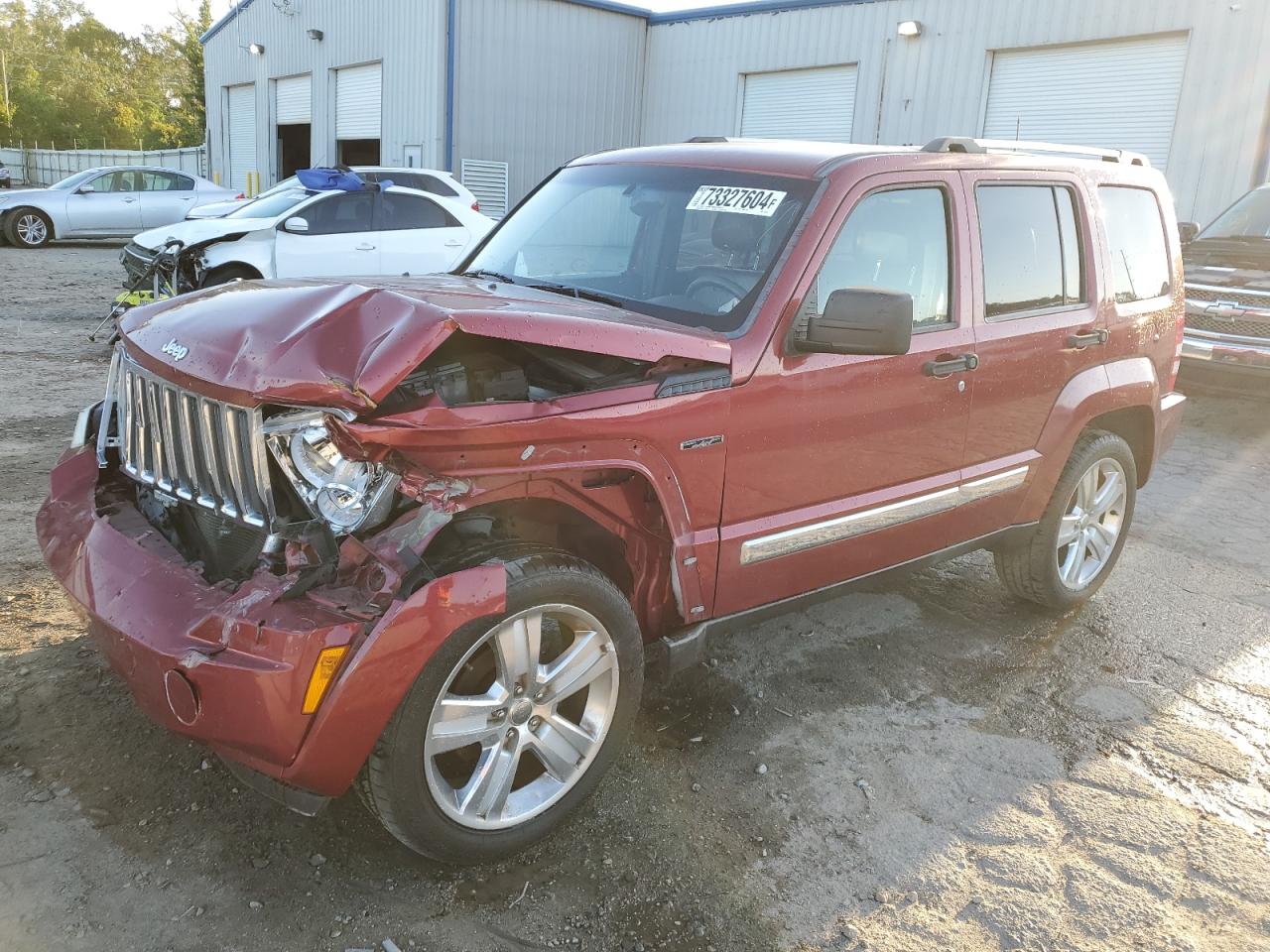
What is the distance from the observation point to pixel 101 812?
9.46 ft

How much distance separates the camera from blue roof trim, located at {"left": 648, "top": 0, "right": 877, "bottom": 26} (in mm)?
16811

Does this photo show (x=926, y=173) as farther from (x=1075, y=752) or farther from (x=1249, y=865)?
(x=1249, y=865)

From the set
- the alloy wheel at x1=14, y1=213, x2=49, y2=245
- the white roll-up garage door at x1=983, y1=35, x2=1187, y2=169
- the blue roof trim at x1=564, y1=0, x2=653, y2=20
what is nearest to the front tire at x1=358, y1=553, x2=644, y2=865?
the white roll-up garage door at x1=983, y1=35, x2=1187, y2=169

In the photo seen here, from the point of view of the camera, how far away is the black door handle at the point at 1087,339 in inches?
165

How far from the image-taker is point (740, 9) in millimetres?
17953

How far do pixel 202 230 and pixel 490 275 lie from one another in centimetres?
813

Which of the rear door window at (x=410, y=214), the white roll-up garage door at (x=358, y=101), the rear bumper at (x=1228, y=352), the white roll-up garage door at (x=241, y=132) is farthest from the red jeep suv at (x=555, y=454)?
the white roll-up garage door at (x=241, y=132)

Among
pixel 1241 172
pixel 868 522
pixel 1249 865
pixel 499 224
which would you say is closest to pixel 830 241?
pixel 868 522

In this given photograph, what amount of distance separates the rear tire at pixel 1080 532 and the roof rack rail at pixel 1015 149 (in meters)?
1.31

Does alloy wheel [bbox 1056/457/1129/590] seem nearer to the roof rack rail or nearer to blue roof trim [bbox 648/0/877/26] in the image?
the roof rack rail

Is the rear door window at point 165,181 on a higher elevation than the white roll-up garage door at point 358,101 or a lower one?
lower

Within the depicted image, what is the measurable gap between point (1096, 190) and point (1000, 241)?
857 mm

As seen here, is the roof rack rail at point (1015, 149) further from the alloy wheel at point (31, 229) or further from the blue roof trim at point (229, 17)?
the blue roof trim at point (229, 17)

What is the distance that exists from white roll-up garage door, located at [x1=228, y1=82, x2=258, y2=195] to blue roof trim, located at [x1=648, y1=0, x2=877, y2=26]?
40.2 ft
